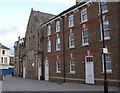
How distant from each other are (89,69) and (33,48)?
17.6m

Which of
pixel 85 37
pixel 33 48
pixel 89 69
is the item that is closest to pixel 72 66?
pixel 89 69

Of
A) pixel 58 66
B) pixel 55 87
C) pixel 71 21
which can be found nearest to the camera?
pixel 55 87

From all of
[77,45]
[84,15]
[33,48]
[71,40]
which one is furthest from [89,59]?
[33,48]

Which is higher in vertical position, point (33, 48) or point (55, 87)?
point (33, 48)

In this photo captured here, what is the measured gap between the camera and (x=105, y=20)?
71.4ft

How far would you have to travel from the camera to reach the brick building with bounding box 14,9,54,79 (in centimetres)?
3672

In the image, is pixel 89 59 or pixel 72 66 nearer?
pixel 89 59

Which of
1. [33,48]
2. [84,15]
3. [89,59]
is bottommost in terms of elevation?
[89,59]

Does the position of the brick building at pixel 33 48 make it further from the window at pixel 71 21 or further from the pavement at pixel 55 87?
the pavement at pixel 55 87

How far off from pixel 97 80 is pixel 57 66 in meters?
9.24

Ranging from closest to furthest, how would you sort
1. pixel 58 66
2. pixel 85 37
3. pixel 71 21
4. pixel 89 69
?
pixel 89 69
pixel 85 37
pixel 71 21
pixel 58 66

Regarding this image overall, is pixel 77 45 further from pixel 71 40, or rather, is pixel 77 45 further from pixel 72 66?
pixel 72 66

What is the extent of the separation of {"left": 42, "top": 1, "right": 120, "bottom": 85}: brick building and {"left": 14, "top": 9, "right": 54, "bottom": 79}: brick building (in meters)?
3.34

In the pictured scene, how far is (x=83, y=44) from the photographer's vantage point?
2478cm
